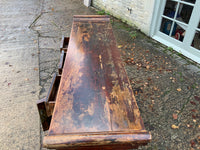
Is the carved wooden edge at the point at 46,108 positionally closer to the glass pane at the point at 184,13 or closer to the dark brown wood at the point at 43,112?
the dark brown wood at the point at 43,112

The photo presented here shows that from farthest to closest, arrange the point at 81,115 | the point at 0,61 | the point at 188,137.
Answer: the point at 0,61 → the point at 188,137 → the point at 81,115

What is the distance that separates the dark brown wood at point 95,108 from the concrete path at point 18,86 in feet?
3.41

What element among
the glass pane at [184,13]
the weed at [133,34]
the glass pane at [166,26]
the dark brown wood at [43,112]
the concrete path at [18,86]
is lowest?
the concrete path at [18,86]

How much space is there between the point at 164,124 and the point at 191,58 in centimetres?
195

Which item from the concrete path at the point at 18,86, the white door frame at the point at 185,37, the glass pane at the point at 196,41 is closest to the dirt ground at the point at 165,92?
the white door frame at the point at 185,37

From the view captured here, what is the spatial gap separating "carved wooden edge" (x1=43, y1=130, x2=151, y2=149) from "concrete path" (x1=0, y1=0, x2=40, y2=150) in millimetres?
1118

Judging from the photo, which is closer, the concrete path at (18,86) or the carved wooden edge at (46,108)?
the carved wooden edge at (46,108)

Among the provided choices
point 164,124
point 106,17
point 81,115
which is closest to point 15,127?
point 81,115

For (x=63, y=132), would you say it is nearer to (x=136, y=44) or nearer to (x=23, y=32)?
(x=136, y=44)

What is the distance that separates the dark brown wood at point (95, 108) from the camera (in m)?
0.97

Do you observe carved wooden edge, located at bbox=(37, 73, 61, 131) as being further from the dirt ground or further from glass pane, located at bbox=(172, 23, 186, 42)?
glass pane, located at bbox=(172, 23, 186, 42)

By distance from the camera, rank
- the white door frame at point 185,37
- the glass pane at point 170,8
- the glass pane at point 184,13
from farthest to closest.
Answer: the glass pane at point 170,8 → the glass pane at point 184,13 → the white door frame at point 185,37

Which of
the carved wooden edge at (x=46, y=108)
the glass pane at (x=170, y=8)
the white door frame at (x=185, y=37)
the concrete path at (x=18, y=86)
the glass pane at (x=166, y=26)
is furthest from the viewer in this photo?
the glass pane at (x=166, y=26)

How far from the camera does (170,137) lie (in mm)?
2020
